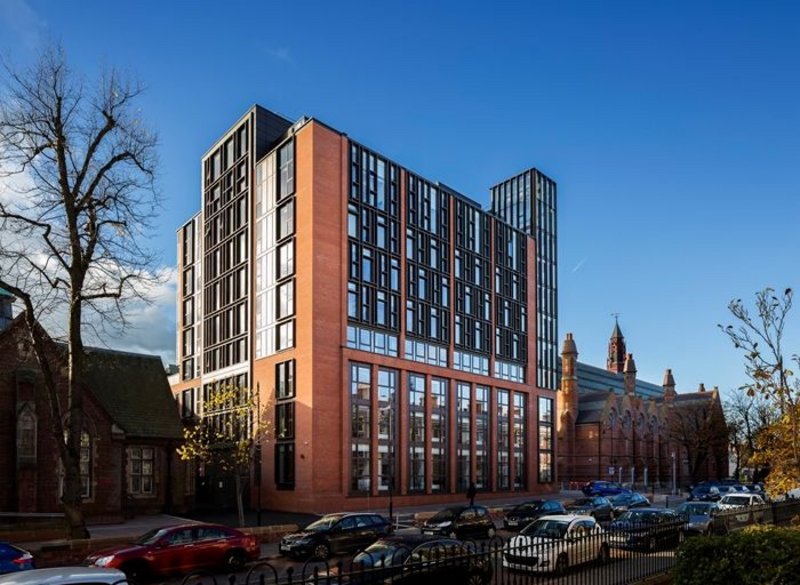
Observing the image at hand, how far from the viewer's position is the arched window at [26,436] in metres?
35.3

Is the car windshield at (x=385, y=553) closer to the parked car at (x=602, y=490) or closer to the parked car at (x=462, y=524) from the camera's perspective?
the parked car at (x=462, y=524)

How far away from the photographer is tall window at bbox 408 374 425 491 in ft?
177

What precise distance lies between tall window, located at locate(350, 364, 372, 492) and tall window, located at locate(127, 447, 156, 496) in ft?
43.6

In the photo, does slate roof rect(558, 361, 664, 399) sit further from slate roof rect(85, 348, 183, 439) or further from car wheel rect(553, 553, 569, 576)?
car wheel rect(553, 553, 569, 576)

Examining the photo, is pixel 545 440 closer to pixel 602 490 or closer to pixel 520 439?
pixel 520 439

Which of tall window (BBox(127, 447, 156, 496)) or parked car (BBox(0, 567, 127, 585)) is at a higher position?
parked car (BBox(0, 567, 127, 585))

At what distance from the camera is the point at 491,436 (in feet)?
206

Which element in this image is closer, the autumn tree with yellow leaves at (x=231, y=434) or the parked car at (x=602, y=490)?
the autumn tree with yellow leaves at (x=231, y=434)

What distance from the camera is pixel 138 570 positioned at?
2100 cm

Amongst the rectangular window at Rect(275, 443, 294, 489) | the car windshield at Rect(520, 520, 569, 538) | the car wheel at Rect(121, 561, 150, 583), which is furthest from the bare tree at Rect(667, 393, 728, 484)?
the car wheel at Rect(121, 561, 150, 583)

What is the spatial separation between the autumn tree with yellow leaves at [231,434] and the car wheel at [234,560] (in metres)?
12.7

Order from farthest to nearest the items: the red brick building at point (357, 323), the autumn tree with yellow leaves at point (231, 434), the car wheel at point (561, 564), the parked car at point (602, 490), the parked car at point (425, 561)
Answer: the parked car at point (602, 490), the red brick building at point (357, 323), the autumn tree with yellow leaves at point (231, 434), the car wheel at point (561, 564), the parked car at point (425, 561)

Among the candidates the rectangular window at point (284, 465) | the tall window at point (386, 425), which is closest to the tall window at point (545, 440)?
the tall window at point (386, 425)

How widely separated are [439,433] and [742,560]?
46.9 meters
